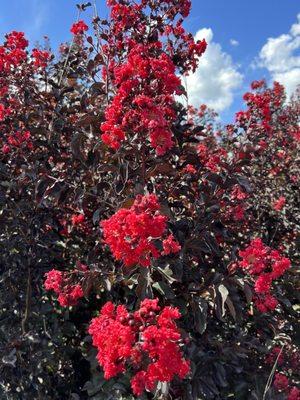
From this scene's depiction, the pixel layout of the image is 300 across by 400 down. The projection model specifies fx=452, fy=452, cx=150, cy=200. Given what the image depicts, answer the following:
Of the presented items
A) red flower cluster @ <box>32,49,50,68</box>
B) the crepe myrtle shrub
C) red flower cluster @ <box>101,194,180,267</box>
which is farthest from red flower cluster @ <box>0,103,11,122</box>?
red flower cluster @ <box>101,194,180,267</box>

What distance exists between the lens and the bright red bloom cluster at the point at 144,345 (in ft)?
5.49

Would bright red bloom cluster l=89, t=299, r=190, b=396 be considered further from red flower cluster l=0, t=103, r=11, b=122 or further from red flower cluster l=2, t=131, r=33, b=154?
red flower cluster l=0, t=103, r=11, b=122

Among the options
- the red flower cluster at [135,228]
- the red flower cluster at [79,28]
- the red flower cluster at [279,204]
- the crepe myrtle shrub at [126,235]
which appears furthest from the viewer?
the red flower cluster at [279,204]

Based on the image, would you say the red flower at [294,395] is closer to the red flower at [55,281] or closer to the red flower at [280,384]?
the red flower at [280,384]

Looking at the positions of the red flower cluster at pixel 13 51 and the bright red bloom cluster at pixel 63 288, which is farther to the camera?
the red flower cluster at pixel 13 51

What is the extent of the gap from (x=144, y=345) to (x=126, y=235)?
1.52 feet

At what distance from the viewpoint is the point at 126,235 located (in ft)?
6.26

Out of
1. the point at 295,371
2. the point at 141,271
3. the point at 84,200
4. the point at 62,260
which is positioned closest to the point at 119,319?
the point at 141,271

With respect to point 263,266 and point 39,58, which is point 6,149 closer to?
point 39,58

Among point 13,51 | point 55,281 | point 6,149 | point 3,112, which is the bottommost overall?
point 55,281

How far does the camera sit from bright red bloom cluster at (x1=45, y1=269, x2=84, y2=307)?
2410 mm

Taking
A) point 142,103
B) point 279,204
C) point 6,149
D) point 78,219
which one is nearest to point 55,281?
point 78,219

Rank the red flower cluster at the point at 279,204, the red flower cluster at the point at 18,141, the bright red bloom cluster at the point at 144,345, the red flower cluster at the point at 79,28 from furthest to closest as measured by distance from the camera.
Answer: the red flower cluster at the point at 279,204
the red flower cluster at the point at 79,28
the red flower cluster at the point at 18,141
the bright red bloom cluster at the point at 144,345

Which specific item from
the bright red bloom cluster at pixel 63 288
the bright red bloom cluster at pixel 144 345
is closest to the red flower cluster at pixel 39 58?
the bright red bloom cluster at pixel 63 288
